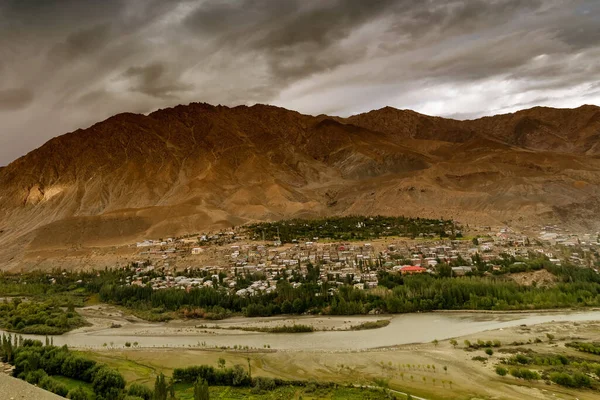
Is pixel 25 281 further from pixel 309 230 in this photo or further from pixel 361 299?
pixel 361 299

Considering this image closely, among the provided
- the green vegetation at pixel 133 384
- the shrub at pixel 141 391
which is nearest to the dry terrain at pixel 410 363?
the green vegetation at pixel 133 384

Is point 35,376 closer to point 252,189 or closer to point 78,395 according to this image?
point 78,395

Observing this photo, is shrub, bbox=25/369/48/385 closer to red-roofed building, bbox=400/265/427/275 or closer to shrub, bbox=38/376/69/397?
shrub, bbox=38/376/69/397

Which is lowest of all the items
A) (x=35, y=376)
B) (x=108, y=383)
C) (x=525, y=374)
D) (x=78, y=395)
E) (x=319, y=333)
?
(x=525, y=374)

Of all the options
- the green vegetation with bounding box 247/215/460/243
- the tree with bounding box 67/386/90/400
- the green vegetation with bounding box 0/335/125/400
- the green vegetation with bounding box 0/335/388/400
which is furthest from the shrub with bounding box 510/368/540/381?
the green vegetation with bounding box 247/215/460/243

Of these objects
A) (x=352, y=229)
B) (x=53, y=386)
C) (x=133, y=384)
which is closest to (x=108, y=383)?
(x=133, y=384)

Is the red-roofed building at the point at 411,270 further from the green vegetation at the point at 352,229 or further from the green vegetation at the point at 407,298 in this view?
the green vegetation at the point at 352,229
